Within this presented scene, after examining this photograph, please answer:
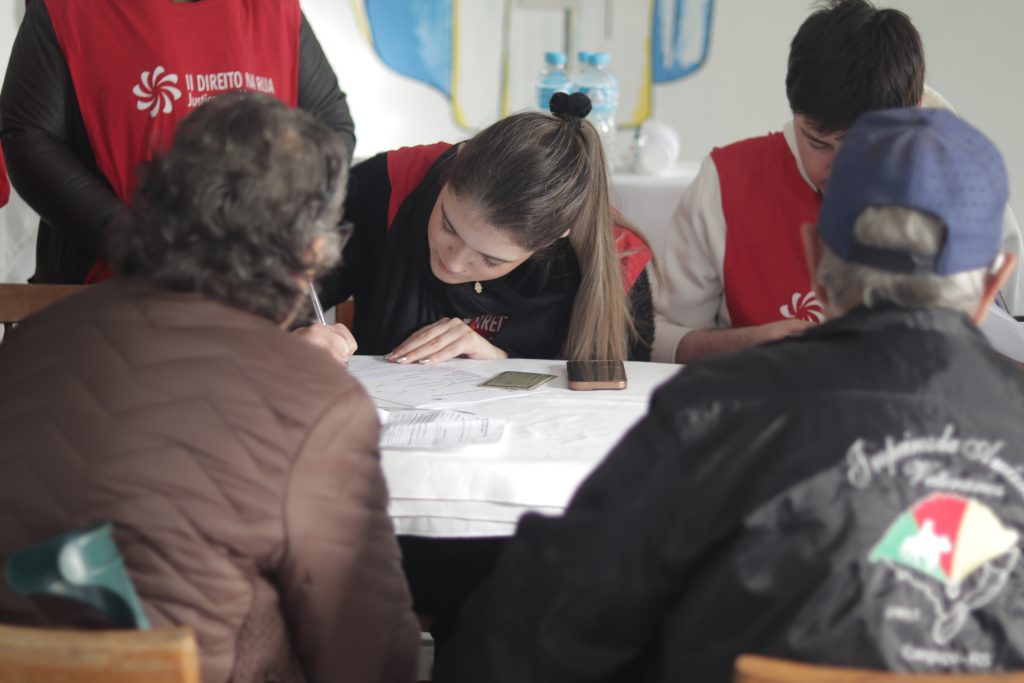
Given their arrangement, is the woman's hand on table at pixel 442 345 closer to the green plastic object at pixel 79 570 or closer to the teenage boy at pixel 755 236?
the teenage boy at pixel 755 236

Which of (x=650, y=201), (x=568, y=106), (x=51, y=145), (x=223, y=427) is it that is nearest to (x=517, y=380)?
(x=568, y=106)

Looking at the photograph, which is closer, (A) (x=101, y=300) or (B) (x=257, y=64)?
(A) (x=101, y=300)

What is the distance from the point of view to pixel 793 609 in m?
0.84

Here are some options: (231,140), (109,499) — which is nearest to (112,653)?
(109,499)

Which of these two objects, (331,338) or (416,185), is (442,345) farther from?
(416,185)

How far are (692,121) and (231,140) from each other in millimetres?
3487

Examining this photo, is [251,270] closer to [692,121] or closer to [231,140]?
[231,140]

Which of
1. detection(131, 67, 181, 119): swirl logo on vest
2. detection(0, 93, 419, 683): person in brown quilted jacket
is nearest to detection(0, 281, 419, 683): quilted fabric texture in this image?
detection(0, 93, 419, 683): person in brown quilted jacket

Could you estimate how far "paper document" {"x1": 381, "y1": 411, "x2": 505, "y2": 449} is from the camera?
1323 millimetres

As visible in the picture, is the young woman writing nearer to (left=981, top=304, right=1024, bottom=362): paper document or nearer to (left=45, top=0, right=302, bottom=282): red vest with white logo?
(left=45, top=0, right=302, bottom=282): red vest with white logo

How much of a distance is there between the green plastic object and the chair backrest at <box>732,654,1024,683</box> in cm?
47

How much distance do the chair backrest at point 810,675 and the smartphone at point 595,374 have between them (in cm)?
91

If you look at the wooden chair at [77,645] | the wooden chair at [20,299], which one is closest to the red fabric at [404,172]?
the wooden chair at [20,299]

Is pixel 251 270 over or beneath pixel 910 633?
over
